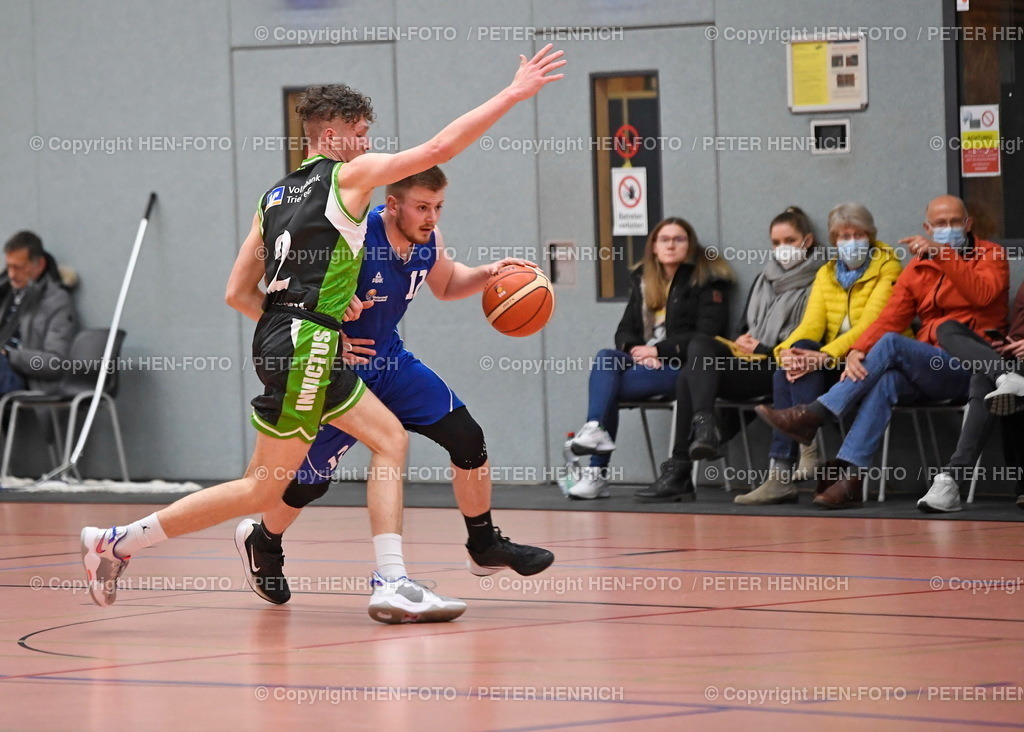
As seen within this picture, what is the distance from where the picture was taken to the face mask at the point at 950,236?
713 centimetres

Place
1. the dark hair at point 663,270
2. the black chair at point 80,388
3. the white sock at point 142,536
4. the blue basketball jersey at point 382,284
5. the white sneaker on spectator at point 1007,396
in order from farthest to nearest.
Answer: the black chair at point 80,388 < the dark hair at point 663,270 < the white sneaker on spectator at point 1007,396 < the blue basketball jersey at point 382,284 < the white sock at point 142,536

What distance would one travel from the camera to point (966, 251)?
7184mm

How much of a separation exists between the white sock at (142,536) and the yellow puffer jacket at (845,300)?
12.5 ft

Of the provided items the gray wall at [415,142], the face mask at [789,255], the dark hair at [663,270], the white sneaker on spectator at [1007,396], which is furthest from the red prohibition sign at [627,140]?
the white sneaker on spectator at [1007,396]

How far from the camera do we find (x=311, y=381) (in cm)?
430

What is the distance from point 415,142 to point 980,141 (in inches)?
124

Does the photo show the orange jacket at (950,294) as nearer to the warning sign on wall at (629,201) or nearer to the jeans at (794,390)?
the jeans at (794,390)

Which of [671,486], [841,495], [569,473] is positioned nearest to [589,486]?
[569,473]

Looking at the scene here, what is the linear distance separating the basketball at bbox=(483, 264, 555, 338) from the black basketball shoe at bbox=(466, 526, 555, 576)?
690 mm

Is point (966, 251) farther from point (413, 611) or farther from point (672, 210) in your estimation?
point (413, 611)

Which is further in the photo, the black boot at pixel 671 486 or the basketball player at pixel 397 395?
the black boot at pixel 671 486

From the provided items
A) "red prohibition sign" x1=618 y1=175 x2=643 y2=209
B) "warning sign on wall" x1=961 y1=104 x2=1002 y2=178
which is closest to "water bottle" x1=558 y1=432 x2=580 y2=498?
"red prohibition sign" x1=618 y1=175 x2=643 y2=209

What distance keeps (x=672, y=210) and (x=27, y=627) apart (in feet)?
15.9

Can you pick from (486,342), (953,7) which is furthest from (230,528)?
(953,7)
